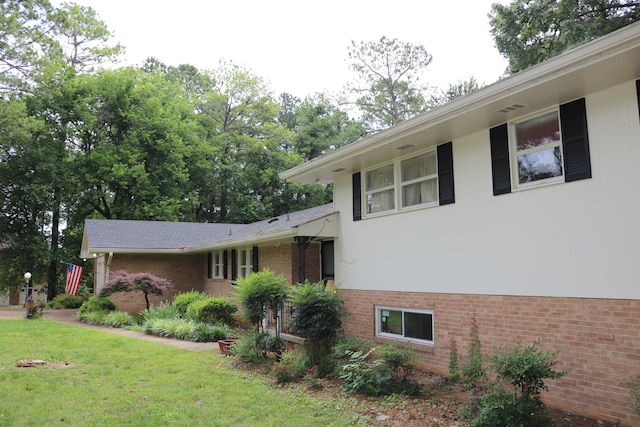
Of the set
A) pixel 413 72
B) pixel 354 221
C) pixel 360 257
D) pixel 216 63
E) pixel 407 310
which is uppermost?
pixel 216 63

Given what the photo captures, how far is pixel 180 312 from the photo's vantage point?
16.6 metres

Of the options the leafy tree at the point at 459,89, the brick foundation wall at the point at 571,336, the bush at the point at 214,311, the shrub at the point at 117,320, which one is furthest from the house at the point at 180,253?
the leafy tree at the point at 459,89

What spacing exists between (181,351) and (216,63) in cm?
3295

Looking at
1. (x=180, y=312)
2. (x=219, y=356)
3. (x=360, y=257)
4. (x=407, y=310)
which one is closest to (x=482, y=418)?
(x=407, y=310)

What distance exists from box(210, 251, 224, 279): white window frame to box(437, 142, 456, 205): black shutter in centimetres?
1298

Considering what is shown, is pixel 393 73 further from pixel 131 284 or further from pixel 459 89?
pixel 131 284

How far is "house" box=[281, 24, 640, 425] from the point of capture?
5.73 meters

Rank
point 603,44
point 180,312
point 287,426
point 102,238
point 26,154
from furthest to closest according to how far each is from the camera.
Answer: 1. point 26,154
2. point 102,238
3. point 180,312
4. point 287,426
5. point 603,44

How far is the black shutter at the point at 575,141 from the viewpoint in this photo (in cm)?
620

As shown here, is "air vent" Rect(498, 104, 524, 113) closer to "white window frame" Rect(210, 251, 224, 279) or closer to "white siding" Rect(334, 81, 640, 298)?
"white siding" Rect(334, 81, 640, 298)

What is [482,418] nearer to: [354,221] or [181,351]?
[354,221]

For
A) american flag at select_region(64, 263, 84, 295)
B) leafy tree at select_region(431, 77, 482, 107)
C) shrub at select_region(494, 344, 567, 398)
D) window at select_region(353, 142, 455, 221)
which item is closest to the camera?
shrub at select_region(494, 344, 567, 398)

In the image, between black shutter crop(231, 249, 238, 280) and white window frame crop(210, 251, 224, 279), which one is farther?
white window frame crop(210, 251, 224, 279)

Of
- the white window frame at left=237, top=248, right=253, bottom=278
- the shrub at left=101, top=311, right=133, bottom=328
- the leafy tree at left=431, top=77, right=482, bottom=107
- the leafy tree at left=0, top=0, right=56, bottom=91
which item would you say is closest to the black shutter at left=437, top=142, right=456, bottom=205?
the white window frame at left=237, top=248, right=253, bottom=278
